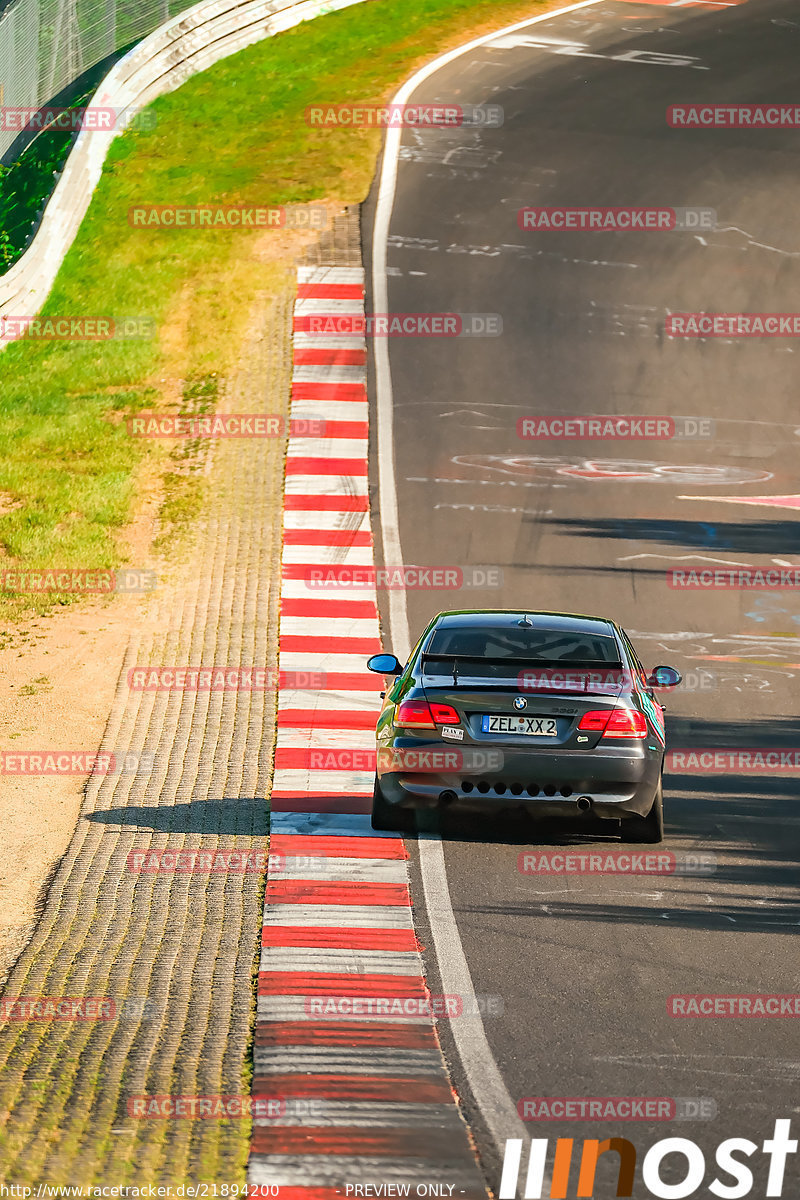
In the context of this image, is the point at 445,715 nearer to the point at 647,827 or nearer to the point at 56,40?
the point at 647,827

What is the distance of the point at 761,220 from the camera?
27.2m

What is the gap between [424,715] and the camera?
30.7 ft

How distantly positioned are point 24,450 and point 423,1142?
16.5m

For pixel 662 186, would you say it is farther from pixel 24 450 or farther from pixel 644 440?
pixel 24 450

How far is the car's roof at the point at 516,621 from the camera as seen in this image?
10305 millimetres

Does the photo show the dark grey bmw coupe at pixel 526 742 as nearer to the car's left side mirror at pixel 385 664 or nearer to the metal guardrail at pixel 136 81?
the car's left side mirror at pixel 385 664

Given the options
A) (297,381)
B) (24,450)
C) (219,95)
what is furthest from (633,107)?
(24,450)

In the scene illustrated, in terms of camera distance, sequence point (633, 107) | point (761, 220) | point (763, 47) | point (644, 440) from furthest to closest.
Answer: point (763, 47), point (633, 107), point (761, 220), point (644, 440)

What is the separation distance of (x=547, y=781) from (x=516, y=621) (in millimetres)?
1552

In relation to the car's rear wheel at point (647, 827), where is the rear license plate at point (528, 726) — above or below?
above

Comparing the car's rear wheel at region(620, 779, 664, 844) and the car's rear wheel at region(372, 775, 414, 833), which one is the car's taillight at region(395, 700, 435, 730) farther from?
the car's rear wheel at region(620, 779, 664, 844)

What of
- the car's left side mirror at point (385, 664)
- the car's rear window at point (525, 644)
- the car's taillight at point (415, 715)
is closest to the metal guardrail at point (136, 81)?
the car's left side mirror at point (385, 664)

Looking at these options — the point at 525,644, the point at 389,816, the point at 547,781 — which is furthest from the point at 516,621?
the point at 389,816

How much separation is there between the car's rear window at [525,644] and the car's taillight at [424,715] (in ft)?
1.43
